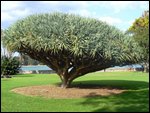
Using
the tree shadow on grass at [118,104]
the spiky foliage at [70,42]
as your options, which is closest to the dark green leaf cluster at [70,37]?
the spiky foliage at [70,42]

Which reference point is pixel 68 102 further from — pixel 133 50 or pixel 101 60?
pixel 133 50

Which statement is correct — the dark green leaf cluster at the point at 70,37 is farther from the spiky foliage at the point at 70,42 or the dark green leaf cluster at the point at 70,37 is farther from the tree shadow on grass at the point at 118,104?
the tree shadow on grass at the point at 118,104

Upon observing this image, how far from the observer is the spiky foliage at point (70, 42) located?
17.0 m

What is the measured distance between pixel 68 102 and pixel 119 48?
189 inches

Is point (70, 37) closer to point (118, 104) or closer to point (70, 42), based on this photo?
point (70, 42)

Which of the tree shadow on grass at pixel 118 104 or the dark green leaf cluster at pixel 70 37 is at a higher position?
the dark green leaf cluster at pixel 70 37

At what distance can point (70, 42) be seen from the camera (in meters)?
17.1

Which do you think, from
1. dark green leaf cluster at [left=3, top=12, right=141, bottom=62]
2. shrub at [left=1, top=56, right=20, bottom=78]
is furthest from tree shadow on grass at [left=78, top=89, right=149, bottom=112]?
shrub at [left=1, top=56, right=20, bottom=78]

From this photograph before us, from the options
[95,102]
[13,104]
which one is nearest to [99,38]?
[95,102]

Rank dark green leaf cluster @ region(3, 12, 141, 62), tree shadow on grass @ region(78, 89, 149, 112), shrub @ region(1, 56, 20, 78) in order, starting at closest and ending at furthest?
tree shadow on grass @ region(78, 89, 149, 112), dark green leaf cluster @ region(3, 12, 141, 62), shrub @ region(1, 56, 20, 78)

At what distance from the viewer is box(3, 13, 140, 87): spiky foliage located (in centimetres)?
1698

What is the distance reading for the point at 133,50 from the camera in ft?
62.1

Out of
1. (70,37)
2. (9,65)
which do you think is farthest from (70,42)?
(9,65)

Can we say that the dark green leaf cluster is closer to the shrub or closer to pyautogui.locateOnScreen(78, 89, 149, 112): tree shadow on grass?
pyautogui.locateOnScreen(78, 89, 149, 112): tree shadow on grass
